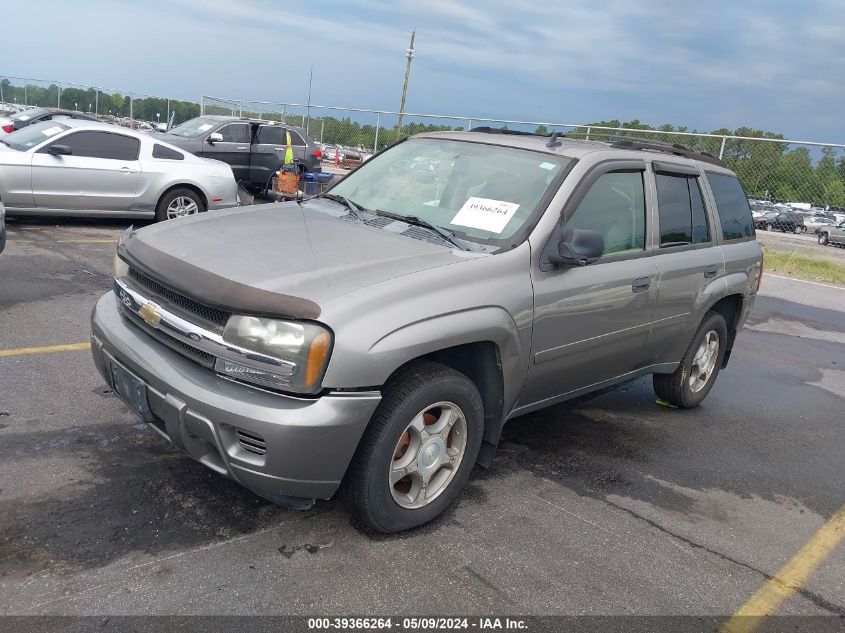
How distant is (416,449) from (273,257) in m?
1.06

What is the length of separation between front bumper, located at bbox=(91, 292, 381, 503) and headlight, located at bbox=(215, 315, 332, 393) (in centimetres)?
6

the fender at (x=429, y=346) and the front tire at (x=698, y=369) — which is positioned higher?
the fender at (x=429, y=346)

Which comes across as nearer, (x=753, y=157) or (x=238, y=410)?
(x=238, y=410)

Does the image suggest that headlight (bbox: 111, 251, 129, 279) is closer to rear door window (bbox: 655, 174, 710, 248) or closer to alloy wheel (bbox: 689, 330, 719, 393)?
rear door window (bbox: 655, 174, 710, 248)

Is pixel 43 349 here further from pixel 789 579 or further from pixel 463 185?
pixel 789 579

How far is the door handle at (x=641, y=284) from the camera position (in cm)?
426

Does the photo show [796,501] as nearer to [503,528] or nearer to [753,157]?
[503,528]

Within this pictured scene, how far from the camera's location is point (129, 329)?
11.3ft

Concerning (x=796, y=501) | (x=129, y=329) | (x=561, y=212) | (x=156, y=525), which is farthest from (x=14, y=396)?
(x=796, y=501)

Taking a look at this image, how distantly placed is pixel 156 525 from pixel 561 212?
243 cm

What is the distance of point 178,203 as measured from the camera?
34.5ft

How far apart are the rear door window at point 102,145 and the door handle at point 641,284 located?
805 centimetres

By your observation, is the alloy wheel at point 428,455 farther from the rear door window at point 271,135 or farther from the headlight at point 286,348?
the rear door window at point 271,135

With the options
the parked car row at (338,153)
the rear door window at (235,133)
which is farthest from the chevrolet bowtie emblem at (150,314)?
the parked car row at (338,153)
